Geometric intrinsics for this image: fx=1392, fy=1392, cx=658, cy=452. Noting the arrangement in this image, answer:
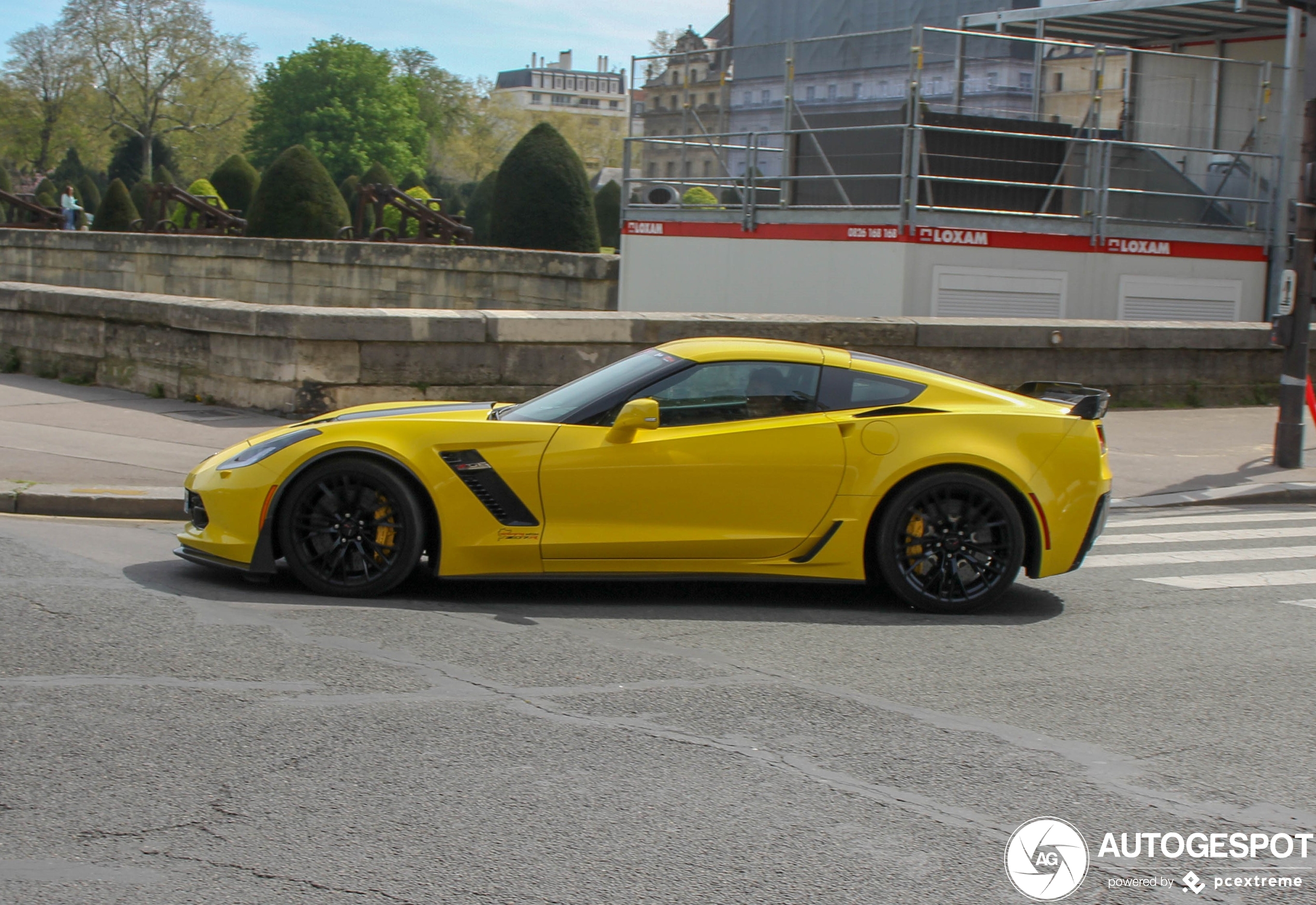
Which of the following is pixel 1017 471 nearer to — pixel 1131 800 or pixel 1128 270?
pixel 1131 800

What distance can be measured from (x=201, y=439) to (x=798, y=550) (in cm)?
573

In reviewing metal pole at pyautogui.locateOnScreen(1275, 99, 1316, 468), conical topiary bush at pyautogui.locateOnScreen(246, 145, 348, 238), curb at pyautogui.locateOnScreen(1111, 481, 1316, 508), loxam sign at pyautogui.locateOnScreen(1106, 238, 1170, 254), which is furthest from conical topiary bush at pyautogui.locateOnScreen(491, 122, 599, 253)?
curb at pyautogui.locateOnScreen(1111, 481, 1316, 508)

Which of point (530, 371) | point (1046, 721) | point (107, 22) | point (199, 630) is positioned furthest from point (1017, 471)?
point (107, 22)

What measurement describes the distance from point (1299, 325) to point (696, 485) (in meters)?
7.52

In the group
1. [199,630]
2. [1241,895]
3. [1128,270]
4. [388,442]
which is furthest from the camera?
[1128,270]

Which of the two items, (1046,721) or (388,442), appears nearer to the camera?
(1046,721)

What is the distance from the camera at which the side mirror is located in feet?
21.0

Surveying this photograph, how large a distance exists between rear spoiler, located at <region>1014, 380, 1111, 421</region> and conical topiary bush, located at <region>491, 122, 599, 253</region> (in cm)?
2309

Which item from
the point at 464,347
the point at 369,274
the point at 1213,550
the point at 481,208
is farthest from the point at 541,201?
the point at 1213,550

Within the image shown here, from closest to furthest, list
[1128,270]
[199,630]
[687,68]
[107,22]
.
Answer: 1. [199,630]
2. [1128,270]
3. [687,68]
4. [107,22]

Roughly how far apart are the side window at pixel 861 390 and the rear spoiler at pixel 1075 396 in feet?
2.64

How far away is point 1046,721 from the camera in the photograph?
4.90m

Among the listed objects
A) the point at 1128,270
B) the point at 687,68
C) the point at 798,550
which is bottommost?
the point at 798,550

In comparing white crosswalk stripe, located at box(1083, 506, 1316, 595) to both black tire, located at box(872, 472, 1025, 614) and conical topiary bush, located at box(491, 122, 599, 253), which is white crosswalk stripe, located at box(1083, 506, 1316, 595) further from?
conical topiary bush, located at box(491, 122, 599, 253)
